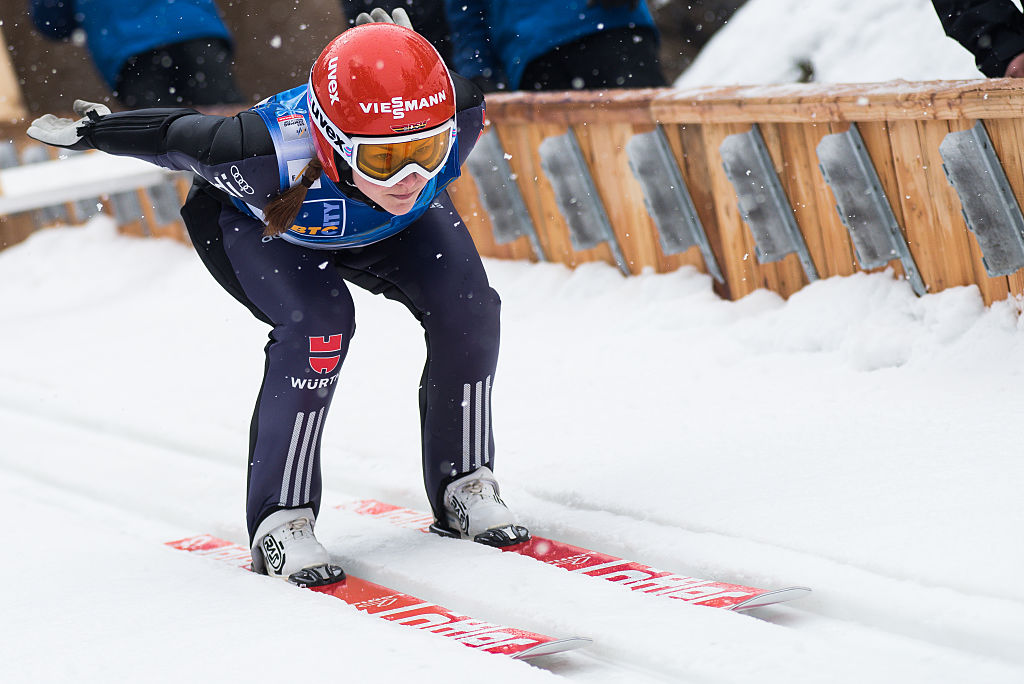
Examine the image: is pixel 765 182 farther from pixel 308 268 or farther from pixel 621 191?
pixel 308 268

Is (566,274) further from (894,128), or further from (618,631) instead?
(618,631)

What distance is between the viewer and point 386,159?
2.68 m

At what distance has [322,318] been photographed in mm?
2906

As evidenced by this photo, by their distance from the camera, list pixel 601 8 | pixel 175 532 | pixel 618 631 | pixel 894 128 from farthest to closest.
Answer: pixel 601 8 < pixel 894 128 < pixel 175 532 < pixel 618 631

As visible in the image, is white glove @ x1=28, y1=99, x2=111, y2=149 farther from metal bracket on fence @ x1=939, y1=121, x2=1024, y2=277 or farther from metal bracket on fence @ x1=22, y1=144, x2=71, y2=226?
metal bracket on fence @ x1=22, y1=144, x2=71, y2=226

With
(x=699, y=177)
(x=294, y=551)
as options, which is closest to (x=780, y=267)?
(x=699, y=177)

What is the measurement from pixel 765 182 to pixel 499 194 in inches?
64.5

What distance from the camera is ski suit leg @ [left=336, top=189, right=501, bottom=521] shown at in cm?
305

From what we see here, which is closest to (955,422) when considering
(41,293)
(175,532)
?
(175,532)

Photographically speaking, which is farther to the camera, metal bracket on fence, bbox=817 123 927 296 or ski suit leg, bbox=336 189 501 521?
metal bracket on fence, bbox=817 123 927 296

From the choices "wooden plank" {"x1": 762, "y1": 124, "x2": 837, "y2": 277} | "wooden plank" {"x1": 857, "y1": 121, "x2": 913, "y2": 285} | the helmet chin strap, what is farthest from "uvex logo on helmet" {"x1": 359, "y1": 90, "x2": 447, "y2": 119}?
"wooden plank" {"x1": 762, "y1": 124, "x2": 837, "y2": 277}

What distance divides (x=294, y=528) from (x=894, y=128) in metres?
2.37

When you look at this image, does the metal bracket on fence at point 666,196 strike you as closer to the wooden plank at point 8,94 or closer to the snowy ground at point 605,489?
the snowy ground at point 605,489

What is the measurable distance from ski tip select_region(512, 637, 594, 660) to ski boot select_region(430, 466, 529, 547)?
715 millimetres
